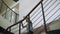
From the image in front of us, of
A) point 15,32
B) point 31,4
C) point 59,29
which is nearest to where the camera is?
point 59,29

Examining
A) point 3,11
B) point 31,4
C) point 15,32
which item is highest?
point 31,4

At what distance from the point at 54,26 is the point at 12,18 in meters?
3.49

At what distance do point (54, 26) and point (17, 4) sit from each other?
4.07 metres

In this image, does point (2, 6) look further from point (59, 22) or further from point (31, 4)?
point (59, 22)

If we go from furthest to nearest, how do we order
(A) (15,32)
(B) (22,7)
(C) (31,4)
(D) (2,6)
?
1. (D) (2,6)
2. (B) (22,7)
3. (C) (31,4)
4. (A) (15,32)

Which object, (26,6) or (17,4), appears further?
(17,4)

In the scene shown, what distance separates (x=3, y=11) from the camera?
656 cm

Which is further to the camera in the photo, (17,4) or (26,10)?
(17,4)

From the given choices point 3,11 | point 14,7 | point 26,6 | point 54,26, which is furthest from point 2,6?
point 54,26

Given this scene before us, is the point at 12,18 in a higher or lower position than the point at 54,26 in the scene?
lower

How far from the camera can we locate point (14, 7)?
657cm

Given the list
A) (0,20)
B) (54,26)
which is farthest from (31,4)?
(54,26)

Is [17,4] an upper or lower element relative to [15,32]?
upper

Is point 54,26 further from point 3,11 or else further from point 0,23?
point 3,11
